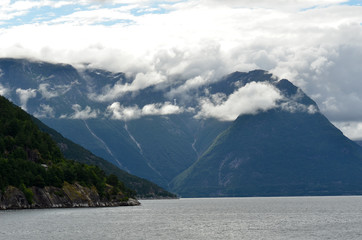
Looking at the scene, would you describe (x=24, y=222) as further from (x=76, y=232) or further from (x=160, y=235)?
(x=160, y=235)

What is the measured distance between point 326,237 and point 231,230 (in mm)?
34456

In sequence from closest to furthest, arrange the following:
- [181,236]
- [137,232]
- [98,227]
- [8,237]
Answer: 1. [8,237]
2. [181,236]
3. [137,232]
4. [98,227]

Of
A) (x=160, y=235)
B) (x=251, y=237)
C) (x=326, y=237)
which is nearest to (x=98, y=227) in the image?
(x=160, y=235)

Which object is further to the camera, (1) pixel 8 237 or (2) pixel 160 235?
(2) pixel 160 235

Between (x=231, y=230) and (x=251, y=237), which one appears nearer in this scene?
(x=251, y=237)

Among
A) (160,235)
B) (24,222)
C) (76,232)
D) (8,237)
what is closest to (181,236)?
(160,235)

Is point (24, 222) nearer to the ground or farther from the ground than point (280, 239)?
nearer to the ground

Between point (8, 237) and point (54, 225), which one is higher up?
point (8, 237)

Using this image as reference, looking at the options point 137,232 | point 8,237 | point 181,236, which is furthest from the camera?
point 137,232

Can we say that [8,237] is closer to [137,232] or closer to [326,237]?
[137,232]

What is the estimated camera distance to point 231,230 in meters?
184

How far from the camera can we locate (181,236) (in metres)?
164

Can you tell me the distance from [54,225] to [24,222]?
464 inches

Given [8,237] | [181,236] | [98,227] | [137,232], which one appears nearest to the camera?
[8,237]
